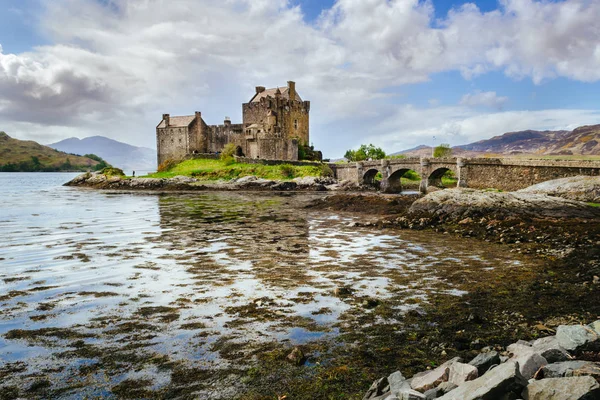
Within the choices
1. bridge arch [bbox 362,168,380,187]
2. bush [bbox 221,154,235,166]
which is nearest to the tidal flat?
bridge arch [bbox 362,168,380,187]

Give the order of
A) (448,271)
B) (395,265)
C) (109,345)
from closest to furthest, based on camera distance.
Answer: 1. (109,345)
2. (448,271)
3. (395,265)

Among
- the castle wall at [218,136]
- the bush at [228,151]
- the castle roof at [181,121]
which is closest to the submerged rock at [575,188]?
the bush at [228,151]

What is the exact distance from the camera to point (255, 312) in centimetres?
995

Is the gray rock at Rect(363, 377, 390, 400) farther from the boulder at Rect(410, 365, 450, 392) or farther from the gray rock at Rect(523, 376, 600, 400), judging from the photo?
the gray rock at Rect(523, 376, 600, 400)

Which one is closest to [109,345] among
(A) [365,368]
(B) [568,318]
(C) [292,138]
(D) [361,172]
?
(A) [365,368]

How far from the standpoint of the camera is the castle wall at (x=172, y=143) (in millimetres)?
91938

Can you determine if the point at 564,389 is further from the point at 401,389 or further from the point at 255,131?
the point at 255,131

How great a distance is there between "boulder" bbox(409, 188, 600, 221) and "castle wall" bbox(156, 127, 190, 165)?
72.2 meters

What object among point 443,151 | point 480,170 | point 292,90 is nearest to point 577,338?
point 480,170

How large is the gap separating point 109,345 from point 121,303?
9.22ft

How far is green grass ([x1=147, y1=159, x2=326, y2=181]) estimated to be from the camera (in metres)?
74.6

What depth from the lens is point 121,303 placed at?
1069cm

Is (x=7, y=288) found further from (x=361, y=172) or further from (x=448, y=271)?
(x=361, y=172)

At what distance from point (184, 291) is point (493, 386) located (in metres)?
8.92
